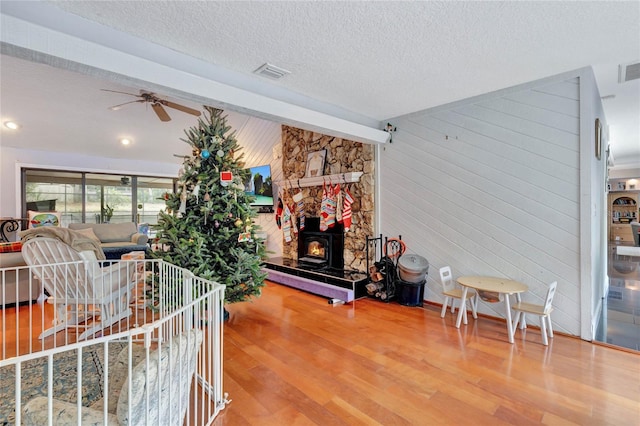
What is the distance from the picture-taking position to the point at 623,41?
2588 mm

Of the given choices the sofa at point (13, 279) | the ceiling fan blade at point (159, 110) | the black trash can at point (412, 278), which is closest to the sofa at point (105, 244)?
the sofa at point (13, 279)

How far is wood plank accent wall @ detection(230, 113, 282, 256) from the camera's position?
265 inches

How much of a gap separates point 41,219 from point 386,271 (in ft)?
Result: 22.9

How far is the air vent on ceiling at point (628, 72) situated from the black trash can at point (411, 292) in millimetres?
3105

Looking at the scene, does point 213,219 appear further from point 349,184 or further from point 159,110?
point 349,184

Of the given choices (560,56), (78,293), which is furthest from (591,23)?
(78,293)

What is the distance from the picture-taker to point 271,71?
3.00m

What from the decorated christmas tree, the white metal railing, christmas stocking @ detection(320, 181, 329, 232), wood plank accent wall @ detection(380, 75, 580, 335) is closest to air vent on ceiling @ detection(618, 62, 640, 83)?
wood plank accent wall @ detection(380, 75, 580, 335)

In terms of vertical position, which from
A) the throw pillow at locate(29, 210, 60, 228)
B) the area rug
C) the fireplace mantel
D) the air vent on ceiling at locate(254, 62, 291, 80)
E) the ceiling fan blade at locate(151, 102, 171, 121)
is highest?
the ceiling fan blade at locate(151, 102, 171, 121)

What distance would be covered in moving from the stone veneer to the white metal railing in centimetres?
295

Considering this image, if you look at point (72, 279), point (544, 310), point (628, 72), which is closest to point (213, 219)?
point (72, 279)

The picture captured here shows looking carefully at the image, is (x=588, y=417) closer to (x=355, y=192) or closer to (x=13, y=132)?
(x=355, y=192)

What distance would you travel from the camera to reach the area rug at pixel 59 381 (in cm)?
184

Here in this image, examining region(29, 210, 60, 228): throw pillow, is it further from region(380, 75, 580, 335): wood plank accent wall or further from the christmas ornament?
region(380, 75, 580, 335): wood plank accent wall
